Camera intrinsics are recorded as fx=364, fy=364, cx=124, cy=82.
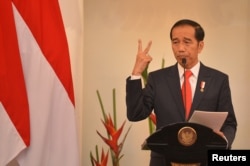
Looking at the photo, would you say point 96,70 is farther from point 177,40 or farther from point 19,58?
point 19,58

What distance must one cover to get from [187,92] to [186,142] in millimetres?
843

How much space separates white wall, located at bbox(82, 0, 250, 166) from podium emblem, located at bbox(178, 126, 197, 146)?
6.28 feet

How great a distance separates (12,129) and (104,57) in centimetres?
183

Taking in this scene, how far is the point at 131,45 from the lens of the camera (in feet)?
11.3

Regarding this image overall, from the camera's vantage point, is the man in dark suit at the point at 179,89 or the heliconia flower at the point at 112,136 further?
the heliconia flower at the point at 112,136

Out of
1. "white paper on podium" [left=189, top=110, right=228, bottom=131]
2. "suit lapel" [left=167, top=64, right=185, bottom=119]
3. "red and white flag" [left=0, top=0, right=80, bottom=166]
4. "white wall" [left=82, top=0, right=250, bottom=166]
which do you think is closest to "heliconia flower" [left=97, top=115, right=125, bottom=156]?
"white wall" [left=82, top=0, right=250, bottom=166]

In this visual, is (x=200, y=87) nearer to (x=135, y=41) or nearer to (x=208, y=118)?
(x=208, y=118)

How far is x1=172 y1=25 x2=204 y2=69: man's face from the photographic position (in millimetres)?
2352

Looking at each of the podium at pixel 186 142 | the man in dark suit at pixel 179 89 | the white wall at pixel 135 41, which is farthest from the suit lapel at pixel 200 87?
the white wall at pixel 135 41

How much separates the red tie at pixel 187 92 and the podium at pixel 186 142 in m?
0.73

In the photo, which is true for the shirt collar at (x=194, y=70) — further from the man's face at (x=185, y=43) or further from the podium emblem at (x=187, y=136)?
the podium emblem at (x=187, y=136)

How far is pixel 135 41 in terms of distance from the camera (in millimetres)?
3449

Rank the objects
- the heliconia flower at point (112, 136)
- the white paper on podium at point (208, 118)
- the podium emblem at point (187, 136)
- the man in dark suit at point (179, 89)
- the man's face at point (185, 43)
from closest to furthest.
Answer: the podium emblem at point (187, 136) → the white paper on podium at point (208, 118) → the man in dark suit at point (179, 89) → the man's face at point (185, 43) → the heliconia flower at point (112, 136)

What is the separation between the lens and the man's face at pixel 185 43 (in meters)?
2.35
